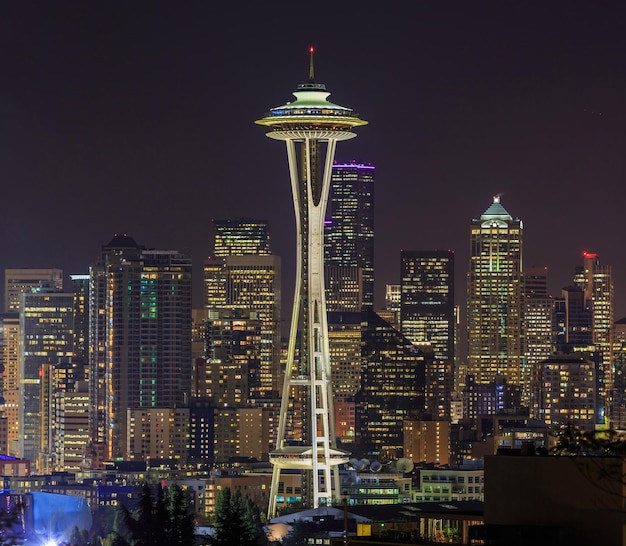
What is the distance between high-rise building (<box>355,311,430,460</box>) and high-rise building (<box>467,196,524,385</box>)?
13.0 meters

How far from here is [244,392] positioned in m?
165

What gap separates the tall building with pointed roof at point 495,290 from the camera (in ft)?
609

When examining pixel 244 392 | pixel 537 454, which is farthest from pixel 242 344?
pixel 537 454

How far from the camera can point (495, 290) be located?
191500 millimetres

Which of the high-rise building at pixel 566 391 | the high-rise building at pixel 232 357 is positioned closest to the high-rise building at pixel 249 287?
the high-rise building at pixel 232 357

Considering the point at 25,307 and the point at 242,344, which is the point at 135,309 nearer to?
the point at 242,344

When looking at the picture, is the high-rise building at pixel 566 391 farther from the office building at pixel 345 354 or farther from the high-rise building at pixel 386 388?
the office building at pixel 345 354

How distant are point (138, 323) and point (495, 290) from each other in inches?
1309

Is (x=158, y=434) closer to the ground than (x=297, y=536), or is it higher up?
higher up

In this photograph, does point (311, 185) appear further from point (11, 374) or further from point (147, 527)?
point (11, 374)

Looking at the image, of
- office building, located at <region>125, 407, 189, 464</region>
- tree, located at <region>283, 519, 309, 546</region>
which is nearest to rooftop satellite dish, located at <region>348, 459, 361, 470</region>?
office building, located at <region>125, 407, 189, 464</region>

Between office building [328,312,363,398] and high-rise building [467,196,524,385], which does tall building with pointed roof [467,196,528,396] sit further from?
office building [328,312,363,398]

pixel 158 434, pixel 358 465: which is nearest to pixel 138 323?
pixel 158 434

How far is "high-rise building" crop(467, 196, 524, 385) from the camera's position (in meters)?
186
